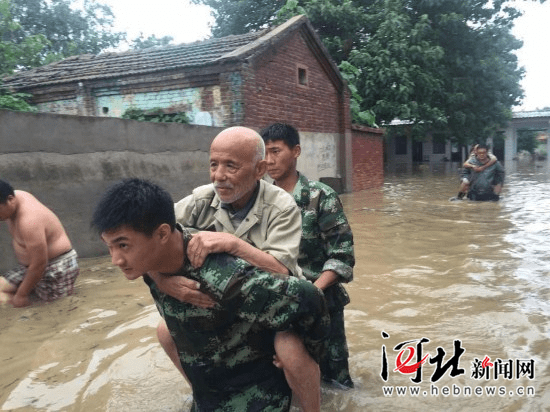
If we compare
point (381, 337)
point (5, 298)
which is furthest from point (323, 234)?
point (5, 298)

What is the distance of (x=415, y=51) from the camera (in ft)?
57.9

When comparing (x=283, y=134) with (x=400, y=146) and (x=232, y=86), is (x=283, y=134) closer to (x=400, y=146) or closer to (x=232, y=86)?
(x=232, y=86)

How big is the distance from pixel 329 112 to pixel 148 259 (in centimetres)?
1250

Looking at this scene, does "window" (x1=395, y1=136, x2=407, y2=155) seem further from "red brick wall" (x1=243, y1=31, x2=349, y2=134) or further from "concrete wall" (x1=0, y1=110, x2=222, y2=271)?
"concrete wall" (x1=0, y1=110, x2=222, y2=271)

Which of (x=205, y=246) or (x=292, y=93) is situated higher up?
(x=292, y=93)

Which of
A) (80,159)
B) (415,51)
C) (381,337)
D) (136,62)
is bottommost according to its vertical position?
(381,337)

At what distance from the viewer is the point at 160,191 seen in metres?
1.66

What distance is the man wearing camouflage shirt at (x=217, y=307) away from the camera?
1.58 m

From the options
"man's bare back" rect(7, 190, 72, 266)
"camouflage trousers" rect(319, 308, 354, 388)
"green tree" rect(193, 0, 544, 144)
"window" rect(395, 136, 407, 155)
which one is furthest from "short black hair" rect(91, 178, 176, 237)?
"window" rect(395, 136, 407, 155)

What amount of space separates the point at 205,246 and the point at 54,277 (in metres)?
3.21

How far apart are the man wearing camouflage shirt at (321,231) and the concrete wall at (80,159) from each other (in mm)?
4018

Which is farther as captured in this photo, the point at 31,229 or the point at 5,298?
the point at 5,298

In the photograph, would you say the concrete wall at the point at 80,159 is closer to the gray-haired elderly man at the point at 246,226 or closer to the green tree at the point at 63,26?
the gray-haired elderly man at the point at 246,226

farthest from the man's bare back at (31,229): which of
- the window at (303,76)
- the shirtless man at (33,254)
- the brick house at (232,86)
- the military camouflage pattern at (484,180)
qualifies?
the window at (303,76)
